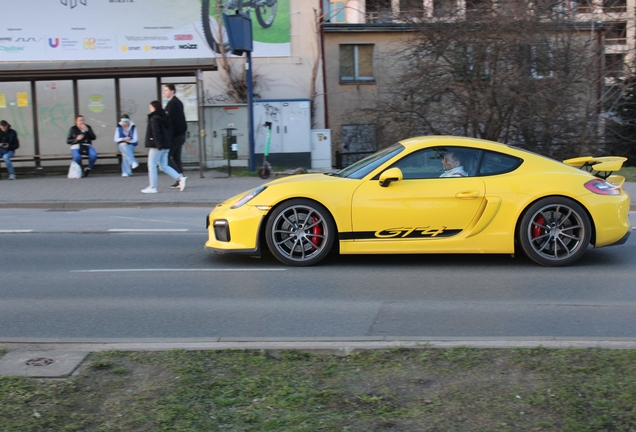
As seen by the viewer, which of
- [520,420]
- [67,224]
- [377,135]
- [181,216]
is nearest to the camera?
[520,420]

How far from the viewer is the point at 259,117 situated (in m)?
21.5

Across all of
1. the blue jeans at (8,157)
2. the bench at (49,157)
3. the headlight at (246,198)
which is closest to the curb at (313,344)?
the headlight at (246,198)

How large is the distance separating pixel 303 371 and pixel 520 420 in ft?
4.28

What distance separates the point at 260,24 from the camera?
2269cm

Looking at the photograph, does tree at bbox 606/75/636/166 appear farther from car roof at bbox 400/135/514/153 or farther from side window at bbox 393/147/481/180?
side window at bbox 393/147/481/180

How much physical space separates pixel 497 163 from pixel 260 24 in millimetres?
16331

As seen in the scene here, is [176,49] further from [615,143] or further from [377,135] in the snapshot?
[615,143]

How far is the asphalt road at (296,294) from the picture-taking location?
5.51m

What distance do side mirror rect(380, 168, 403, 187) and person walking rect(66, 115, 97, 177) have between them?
1275cm

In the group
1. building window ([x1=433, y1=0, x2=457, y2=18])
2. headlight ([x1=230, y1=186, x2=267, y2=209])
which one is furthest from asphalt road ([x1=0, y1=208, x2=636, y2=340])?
building window ([x1=433, y1=0, x2=457, y2=18])

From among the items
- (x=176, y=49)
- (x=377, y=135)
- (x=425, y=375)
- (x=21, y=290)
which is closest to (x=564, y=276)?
(x=425, y=375)

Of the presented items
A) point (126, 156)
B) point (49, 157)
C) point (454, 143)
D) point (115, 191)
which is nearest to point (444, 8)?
point (126, 156)

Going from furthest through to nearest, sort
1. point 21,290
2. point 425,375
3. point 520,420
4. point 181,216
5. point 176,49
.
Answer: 1. point 176,49
2. point 181,216
3. point 21,290
4. point 425,375
5. point 520,420

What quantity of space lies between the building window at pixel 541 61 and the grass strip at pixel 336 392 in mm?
15593
